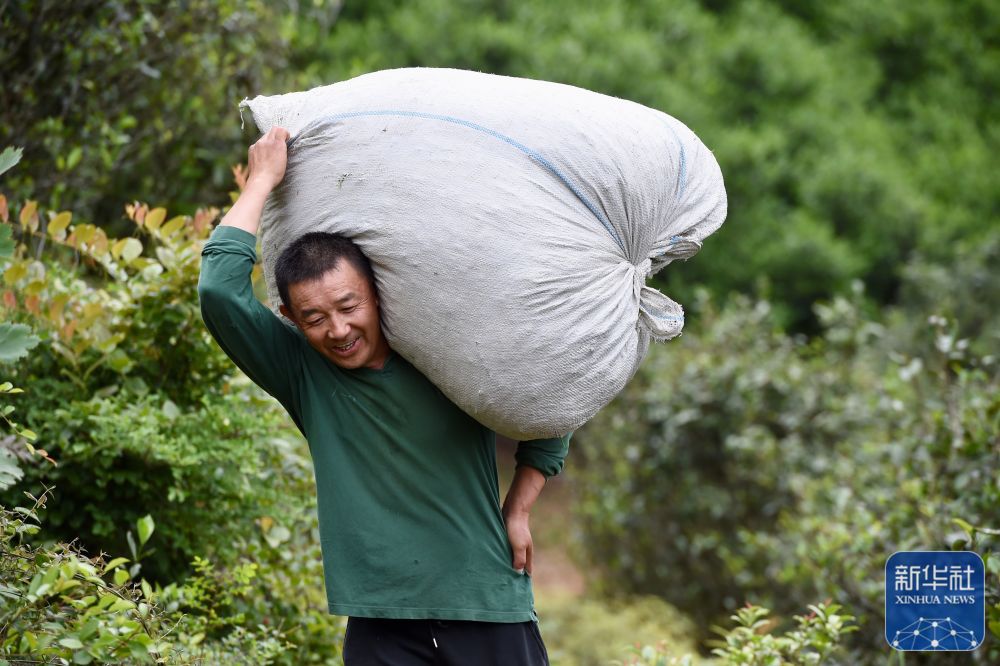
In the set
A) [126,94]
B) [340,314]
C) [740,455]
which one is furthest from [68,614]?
[740,455]

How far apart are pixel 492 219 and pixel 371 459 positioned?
0.59m

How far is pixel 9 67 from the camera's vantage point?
4.23 meters

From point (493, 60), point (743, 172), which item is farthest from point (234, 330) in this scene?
point (743, 172)

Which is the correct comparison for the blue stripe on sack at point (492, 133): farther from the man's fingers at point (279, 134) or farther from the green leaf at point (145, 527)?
the green leaf at point (145, 527)

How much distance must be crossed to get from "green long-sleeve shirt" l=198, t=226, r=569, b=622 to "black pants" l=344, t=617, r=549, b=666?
0.05 metres

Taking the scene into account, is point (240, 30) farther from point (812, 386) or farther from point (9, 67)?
point (812, 386)

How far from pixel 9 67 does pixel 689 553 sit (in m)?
4.42

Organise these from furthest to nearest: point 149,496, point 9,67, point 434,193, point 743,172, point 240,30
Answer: point 743,172 < point 240,30 < point 9,67 < point 149,496 < point 434,193

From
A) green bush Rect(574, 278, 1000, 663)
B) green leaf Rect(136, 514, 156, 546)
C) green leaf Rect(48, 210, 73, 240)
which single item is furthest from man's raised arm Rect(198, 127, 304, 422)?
green bush Rect(574, 278, 1000, 663)

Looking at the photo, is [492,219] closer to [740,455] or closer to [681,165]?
[681,165]

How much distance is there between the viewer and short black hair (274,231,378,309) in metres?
2.42

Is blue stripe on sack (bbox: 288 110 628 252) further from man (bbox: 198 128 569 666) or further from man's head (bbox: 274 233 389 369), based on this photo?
man's head (bbox: 274 233 389 369)

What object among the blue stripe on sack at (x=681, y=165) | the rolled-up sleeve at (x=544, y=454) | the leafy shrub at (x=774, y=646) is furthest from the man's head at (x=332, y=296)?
the leafy shrub at (x=774, y=646)

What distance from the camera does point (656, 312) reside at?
8.84ft
